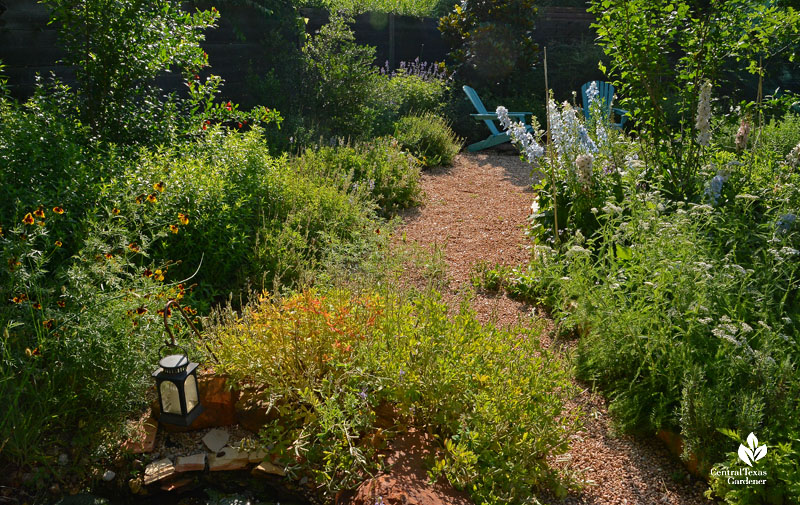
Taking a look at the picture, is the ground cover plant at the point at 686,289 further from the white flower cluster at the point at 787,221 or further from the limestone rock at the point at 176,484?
the limestone rock at the point at 176,484

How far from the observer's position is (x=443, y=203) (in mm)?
6191

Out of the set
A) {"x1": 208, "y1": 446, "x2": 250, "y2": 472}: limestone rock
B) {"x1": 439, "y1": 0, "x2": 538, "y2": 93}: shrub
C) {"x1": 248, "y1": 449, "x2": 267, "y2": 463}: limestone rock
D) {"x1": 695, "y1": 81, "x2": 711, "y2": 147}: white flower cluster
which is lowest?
{"x1": 208, "y1": 446, "x2": 250, "y2": 472}: limestone rock

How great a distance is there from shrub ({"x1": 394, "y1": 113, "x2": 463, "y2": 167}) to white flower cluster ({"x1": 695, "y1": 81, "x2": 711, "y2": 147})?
3676 mm

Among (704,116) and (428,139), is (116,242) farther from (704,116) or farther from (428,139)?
(428,139)

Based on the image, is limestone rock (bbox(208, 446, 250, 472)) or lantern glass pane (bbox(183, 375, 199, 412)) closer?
lantern glass pane (bbox(183, 375, 199, 412))

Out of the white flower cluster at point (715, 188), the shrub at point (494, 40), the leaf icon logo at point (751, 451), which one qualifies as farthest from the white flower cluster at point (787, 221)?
the shrub at point (494, 40)

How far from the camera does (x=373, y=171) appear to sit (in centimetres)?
605

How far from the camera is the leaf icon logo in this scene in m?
2.27

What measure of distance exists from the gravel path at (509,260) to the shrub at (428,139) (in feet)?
0.54

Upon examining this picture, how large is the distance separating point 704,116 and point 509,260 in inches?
67.9

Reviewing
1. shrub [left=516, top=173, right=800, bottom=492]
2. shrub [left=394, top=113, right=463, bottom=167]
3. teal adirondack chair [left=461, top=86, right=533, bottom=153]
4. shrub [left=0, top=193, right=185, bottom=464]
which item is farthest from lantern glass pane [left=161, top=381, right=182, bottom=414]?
teal adirondack chair [left=461, top=86, right=533, bottom=153]

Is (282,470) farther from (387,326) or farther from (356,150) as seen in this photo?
(356,150)

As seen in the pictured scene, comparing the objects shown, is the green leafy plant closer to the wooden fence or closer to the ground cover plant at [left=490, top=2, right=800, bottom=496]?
the ground cover plant at [left=490, top=2, right=800, bottom=496]

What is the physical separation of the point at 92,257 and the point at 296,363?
114 cm
